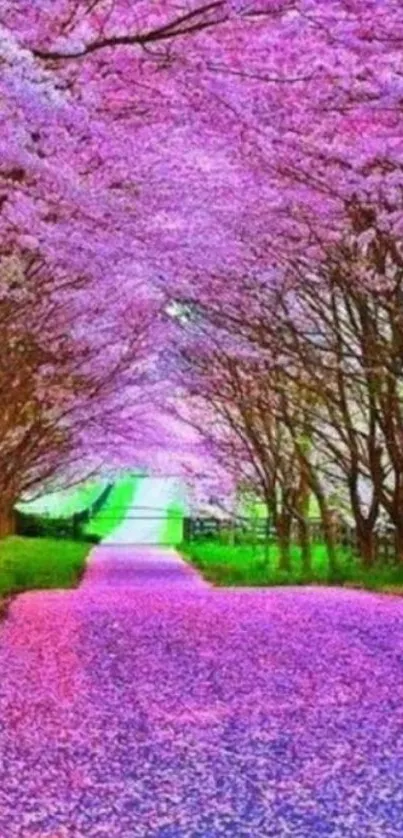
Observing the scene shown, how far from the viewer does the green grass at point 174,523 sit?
71.8 meters

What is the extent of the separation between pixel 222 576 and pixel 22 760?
21067mm

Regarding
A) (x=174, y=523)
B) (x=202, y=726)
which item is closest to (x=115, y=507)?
(x=174, y=523)

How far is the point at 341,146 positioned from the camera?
9375 mm

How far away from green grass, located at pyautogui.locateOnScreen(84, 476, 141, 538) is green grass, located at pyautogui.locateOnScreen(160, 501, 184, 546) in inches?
102

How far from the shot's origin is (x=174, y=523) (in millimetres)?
76062

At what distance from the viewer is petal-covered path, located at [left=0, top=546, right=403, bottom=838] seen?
5.34 metres

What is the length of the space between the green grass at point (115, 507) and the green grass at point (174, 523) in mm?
2593

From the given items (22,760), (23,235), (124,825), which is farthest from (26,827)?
(23,235)

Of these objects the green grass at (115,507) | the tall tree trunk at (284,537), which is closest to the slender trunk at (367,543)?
the tall tree trunk at (284,537)

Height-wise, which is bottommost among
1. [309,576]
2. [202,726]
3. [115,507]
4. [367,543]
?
[202,726]

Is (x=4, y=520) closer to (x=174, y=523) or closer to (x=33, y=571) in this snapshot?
(x=33, y=571)

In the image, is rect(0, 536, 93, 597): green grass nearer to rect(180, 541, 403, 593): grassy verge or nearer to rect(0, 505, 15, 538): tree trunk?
rect(180, 541, 403, 593): grassy verge

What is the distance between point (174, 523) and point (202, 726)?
68.7 m

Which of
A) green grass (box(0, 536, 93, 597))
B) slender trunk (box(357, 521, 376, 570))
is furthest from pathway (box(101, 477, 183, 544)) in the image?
slender trunk (box(357, 521, 376, 570))
